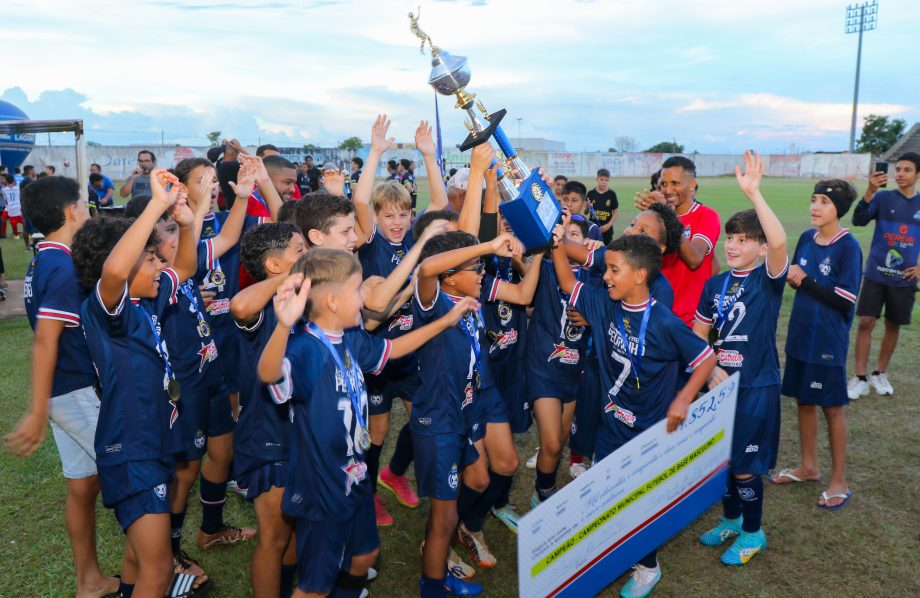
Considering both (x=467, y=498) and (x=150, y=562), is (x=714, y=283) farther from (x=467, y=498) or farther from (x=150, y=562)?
(x=150, y=562)

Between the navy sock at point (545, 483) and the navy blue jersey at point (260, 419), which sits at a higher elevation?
the navy blue jersey at point (260, 419)

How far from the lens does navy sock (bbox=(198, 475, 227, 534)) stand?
4.29 meters

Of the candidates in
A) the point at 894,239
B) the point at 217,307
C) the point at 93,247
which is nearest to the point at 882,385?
the point at 894,239

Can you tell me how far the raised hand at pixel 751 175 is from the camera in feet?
12.3

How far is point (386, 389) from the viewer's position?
15.9ft

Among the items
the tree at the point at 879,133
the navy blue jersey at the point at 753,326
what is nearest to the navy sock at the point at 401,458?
the navy blue jersey at the point at 753,326

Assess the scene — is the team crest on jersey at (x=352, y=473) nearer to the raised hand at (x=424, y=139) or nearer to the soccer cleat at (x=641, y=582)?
the soccer cleat at (x=641, y=582)

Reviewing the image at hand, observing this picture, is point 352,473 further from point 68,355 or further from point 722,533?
point 722,533

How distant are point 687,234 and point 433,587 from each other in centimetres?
325

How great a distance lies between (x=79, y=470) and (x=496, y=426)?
232cm

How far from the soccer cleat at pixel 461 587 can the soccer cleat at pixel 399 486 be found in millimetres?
1086

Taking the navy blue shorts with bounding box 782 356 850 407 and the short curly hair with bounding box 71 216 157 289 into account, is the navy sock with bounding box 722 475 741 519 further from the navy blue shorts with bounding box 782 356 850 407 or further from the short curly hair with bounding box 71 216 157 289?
the short curly hair with bounding box 71 216 157 289

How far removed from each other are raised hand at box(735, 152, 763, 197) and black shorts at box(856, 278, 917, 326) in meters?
→ 4.16

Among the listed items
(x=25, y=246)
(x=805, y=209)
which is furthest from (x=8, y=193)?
(x=805, y=209)
